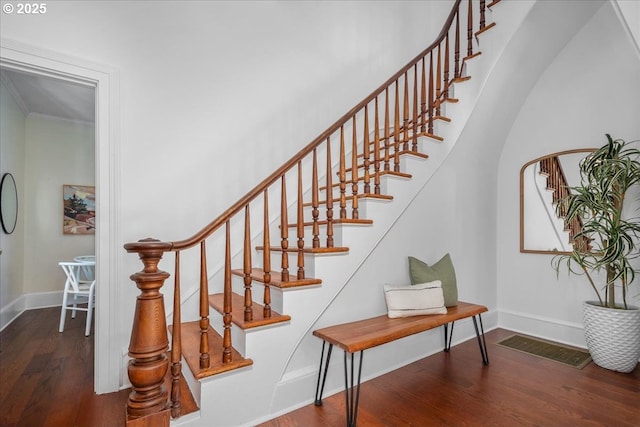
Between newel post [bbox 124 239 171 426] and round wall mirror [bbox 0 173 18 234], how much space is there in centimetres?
358

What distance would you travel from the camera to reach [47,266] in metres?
4.41

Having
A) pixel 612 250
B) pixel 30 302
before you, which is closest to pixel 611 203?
pixel 612 250

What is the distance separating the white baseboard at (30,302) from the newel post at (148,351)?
368 centimetres

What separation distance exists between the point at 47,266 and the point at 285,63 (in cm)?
439

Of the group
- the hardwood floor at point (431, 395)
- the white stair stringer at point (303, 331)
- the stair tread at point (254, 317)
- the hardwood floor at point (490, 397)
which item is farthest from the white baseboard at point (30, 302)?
the hardwood floor at point (490, 397)

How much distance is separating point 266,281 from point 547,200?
10.3ft

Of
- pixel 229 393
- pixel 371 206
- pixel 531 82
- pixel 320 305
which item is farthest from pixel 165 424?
pixel 531 82

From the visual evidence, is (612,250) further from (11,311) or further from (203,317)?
(11,311)

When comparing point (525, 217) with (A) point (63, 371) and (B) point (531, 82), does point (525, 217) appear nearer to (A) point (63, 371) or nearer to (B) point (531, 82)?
(B) point (531, 82)

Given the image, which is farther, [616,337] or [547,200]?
[547,200]

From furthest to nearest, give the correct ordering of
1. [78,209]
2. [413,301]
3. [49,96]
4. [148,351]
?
[78,209] < [49,96] < [413,301] < [148,351]

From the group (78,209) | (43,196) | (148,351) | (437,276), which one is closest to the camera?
(148,351)

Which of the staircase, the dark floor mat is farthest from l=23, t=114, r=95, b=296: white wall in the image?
the dark floor mat

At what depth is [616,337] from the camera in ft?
7.88
